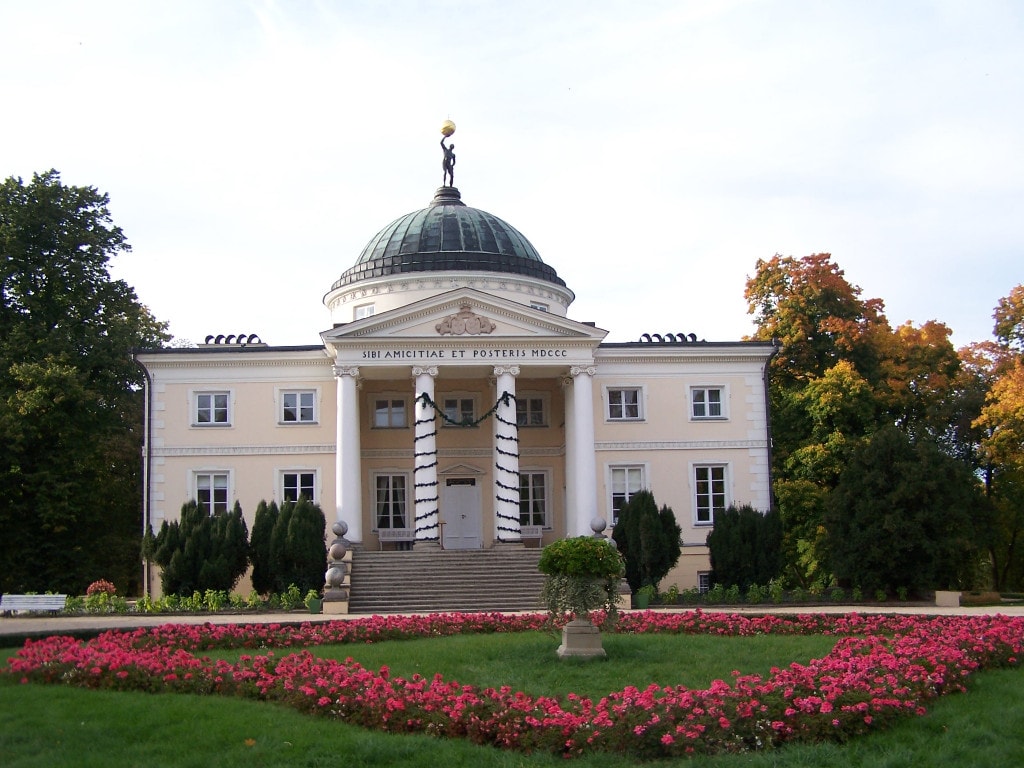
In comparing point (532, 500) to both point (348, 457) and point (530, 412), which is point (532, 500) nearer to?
point (530, 412)

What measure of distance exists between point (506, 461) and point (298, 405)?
7.65m

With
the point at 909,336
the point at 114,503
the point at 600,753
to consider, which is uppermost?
the point at 909,336

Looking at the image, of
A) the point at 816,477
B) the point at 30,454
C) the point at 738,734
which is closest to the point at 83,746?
the point at 738,734

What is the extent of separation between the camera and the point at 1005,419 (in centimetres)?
3706

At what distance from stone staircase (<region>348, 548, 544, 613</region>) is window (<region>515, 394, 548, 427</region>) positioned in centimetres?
634

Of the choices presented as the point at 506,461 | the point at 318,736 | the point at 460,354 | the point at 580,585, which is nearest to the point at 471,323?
the point at 460,354

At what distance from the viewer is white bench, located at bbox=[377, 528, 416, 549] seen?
39.3 metres

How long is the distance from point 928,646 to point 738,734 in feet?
18.9

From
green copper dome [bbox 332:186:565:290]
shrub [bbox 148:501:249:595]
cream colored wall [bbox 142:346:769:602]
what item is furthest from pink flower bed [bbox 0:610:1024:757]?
green copper dome [bbox 332:186:565:290]

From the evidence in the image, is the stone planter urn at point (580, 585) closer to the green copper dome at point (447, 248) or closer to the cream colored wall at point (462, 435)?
the cream colored wall at point (462, 435)

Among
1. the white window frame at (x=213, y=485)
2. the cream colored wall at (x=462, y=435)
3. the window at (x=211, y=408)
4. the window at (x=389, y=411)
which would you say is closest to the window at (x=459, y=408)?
the cream colored wall at (x=462, y=435)

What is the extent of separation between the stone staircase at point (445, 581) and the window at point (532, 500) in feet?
14.2

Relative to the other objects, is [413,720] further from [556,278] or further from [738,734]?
[556,278]

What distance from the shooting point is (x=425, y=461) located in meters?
37.1
